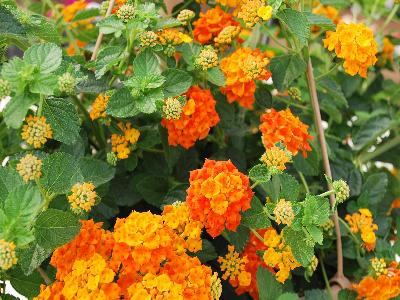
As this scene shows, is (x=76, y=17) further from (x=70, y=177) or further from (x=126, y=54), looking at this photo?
(x=70, y=177)

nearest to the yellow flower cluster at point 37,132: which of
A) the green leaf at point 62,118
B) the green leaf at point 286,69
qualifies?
the green leaf at point 62,118

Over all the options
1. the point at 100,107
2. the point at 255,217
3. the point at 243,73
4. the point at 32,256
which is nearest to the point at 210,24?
the point at 243,73

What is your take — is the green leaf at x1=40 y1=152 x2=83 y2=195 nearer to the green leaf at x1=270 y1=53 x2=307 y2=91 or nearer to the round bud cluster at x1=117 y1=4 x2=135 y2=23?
the round bud cluster at x1=117 y1=4 x2=135 y2=23

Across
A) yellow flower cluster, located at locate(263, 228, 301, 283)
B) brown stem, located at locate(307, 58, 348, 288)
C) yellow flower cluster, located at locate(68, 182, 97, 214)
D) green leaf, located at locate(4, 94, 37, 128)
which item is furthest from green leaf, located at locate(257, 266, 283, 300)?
green leaf, located at locate(4, 94, 37, 128)

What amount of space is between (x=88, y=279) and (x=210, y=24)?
1.48ft

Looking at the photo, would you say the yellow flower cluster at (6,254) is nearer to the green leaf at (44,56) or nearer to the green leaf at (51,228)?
the green leaf at (51,228)

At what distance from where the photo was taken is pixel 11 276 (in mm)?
739

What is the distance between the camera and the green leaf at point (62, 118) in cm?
73

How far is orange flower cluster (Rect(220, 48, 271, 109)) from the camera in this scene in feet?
2.78

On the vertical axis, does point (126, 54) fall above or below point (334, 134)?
above

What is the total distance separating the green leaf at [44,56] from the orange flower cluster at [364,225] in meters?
0.50

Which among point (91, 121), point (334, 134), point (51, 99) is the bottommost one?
point (334, 134)

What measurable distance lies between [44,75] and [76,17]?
0.39m

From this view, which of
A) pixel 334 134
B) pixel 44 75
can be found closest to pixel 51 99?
pixel 44 75
